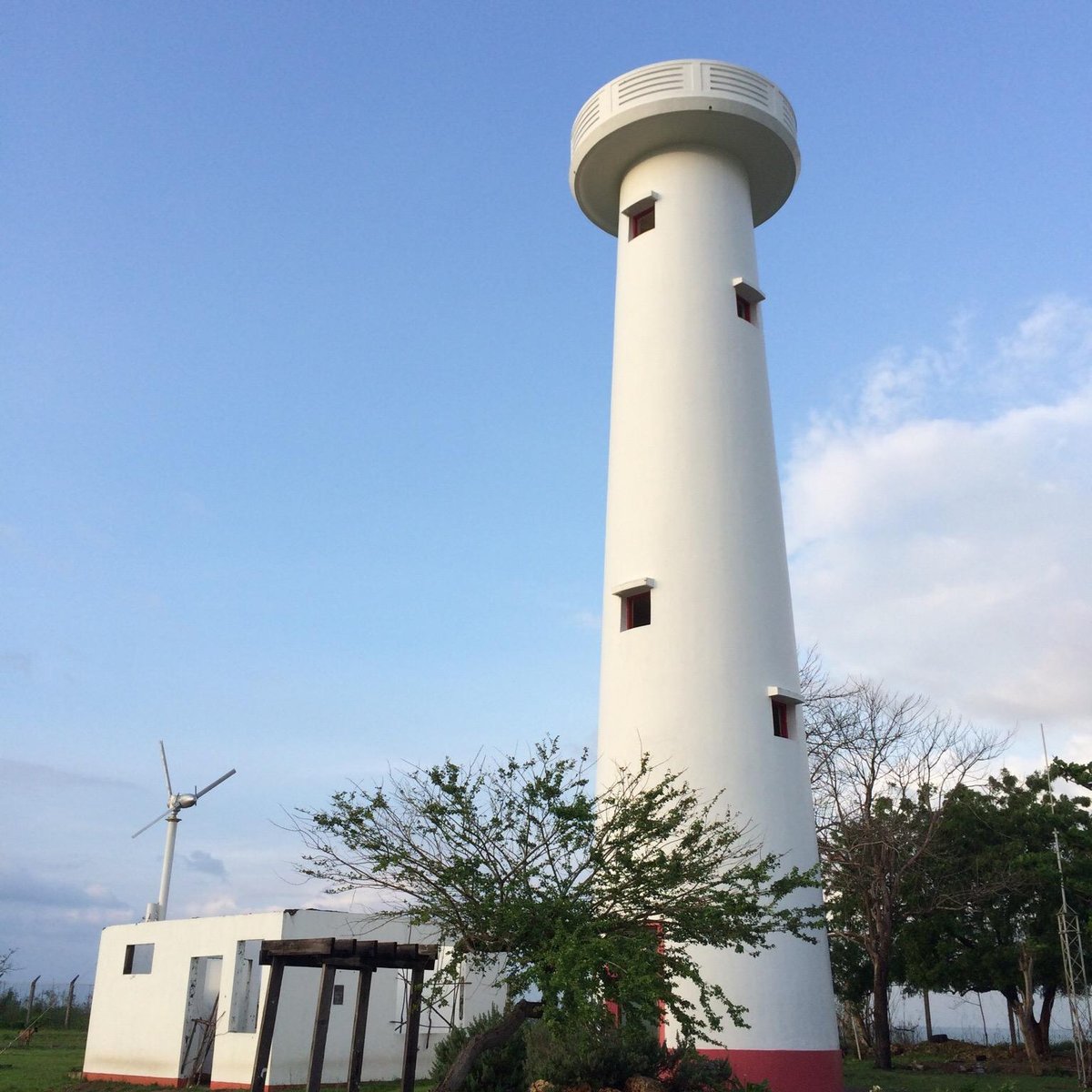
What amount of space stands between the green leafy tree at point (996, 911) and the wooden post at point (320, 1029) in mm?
20837

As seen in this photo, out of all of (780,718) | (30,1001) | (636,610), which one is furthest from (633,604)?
(30,1001)

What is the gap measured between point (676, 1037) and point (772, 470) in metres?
10.5

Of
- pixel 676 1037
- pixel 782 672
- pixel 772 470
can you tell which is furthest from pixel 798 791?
pixel 772 470

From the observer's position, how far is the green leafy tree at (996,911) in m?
30.6

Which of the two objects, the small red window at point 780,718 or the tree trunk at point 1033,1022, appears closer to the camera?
the small red window at point 780,718

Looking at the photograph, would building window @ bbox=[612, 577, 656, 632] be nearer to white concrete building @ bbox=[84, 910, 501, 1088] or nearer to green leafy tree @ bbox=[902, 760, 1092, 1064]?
white concrete building @ bbox=[84, 910, 501, 1088]

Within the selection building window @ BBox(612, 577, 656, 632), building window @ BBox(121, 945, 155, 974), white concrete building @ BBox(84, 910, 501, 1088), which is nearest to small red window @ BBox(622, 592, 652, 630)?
building window @ BBox(612, 577, 656, 632)

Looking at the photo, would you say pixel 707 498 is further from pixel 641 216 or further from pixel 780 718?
pixel 641 216

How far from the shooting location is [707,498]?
20.6 meters

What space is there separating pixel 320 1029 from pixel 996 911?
23.4 meters

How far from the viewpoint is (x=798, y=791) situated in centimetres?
1928

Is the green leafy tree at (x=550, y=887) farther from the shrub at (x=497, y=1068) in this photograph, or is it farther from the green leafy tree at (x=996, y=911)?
the green leafy tree at (x=996, y=911)

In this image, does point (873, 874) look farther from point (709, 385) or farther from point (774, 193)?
point (774, 193)

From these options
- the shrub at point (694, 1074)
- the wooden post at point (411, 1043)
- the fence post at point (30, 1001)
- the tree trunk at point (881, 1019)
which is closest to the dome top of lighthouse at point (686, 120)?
the wooden post at point (411, 1043)
